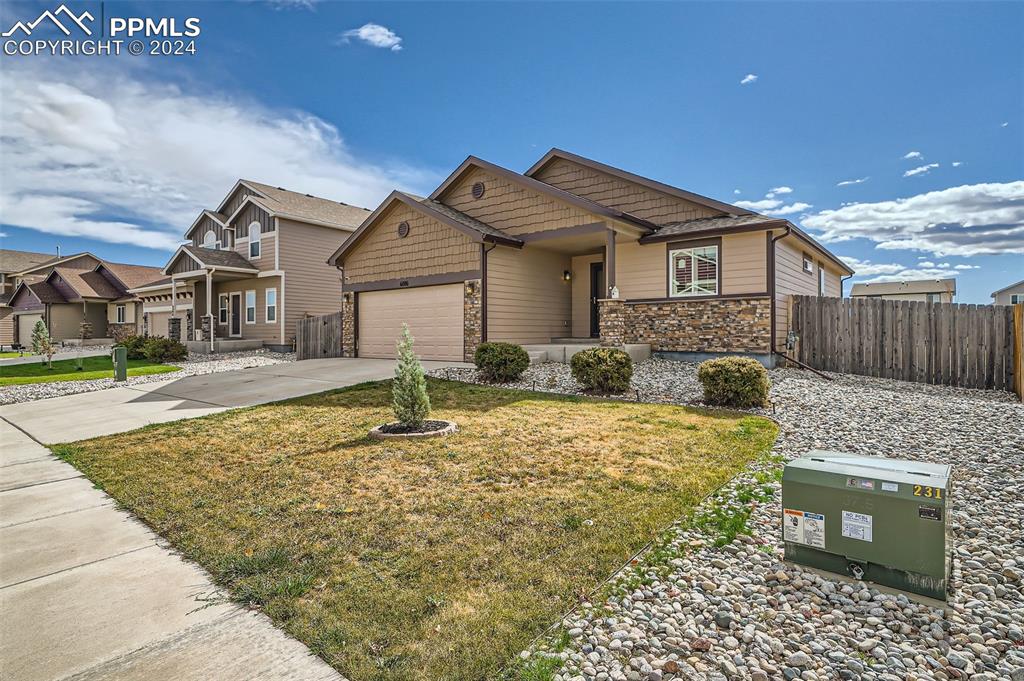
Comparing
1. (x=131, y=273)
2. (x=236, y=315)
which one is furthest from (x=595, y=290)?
(x=131, y=273)

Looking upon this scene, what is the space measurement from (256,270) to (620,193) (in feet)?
55.0

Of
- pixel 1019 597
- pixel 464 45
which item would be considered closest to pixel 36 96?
pixel 464 45

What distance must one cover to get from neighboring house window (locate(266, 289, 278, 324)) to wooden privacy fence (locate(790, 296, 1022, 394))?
2045 centimetres

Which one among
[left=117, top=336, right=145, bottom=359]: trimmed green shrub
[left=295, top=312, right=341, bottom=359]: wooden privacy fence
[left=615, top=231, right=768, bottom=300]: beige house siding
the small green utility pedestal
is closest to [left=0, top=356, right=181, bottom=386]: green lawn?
[left=117, top=336, right=145, bottom=359]: trimmed green shrub

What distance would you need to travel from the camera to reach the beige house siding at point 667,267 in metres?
12.4

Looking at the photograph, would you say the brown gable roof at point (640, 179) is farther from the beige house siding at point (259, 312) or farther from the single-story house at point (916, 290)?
the single-story house at point (916, 290)

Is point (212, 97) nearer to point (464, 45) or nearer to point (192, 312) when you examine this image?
point (464, 45)

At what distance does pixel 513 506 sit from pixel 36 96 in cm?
996

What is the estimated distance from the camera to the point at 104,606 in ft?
9.02

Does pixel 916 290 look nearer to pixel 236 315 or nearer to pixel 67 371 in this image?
pixel 236 315

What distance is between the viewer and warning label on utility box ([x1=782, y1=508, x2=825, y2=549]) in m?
2.99

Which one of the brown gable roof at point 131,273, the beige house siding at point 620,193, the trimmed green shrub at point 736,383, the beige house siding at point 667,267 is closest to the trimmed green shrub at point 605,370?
the trimmed green shrub at point 736,383

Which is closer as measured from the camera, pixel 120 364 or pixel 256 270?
pixel 120 364

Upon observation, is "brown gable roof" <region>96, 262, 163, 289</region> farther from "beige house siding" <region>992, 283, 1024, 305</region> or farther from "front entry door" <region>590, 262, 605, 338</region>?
"beige house siding" <region>992, 283, 1024, 305</region>
